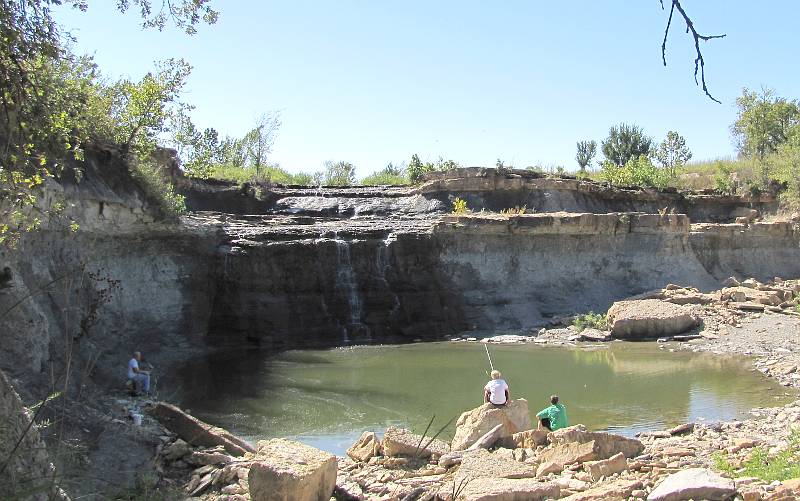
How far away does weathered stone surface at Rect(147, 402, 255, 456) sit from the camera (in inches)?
421

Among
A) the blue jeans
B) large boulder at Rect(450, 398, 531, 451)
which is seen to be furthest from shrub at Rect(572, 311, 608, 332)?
the blue jeans

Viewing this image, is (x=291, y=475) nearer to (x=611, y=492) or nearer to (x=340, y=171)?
(x=611, y=492)

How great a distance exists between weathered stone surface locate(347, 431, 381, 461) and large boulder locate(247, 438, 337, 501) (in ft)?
8.00

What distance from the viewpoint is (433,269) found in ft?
91.2

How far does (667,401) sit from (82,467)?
39.1ft

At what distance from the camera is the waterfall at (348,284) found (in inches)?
1012

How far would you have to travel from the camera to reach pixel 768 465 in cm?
796

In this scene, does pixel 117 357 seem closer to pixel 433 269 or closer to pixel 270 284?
pixel 270 284

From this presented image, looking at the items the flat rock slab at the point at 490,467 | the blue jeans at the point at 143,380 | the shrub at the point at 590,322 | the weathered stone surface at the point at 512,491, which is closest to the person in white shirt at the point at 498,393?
the flat rock slab at the point at 490,467

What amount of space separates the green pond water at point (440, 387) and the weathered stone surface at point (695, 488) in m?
6.32

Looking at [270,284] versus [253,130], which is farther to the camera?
[253,130]

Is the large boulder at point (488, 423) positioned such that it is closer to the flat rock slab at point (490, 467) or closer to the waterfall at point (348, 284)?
the flat rock slab at point (490, 467)

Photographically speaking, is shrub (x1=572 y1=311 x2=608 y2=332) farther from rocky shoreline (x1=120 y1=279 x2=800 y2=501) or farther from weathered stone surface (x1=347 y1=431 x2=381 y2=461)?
weathered stone surface (x1=347 y1=431 x2=381 y2=461)

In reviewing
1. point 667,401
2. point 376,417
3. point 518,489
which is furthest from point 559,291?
point 518,489
